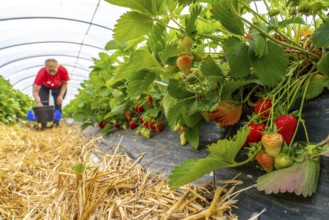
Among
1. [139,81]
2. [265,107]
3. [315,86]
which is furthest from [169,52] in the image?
[315,86]

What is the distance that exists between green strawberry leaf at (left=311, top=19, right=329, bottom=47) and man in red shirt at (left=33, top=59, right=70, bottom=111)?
564 centimetres

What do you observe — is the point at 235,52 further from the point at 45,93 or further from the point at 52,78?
the point at 45,93

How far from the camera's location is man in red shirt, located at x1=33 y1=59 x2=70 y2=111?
5.79 meters

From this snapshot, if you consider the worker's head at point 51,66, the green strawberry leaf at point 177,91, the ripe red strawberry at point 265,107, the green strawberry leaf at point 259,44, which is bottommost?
the ripe red strawberry at point 265,107

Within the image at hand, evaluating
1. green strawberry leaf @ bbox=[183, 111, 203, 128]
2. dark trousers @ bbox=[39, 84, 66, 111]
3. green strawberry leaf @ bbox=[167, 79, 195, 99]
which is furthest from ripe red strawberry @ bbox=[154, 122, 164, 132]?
dark trousers @ bbox=[39, 84, 66, 111]

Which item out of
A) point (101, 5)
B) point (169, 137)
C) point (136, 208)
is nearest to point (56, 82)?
point (101, 5)

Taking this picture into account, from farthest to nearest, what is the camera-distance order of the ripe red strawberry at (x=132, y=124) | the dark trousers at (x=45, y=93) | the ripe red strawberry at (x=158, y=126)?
1. the dark trousers at (x=45, y=93)
2. the ripe red strawberry at (x=132, y=124)
3. the ripe red strawberry at (x=158, y=126)

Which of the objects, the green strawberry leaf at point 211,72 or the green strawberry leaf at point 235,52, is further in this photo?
the green strawberry leaf at point 211,72

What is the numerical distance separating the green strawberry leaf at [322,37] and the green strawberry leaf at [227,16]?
6.4 inches

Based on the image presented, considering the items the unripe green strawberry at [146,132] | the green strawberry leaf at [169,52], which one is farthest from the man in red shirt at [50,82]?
the green strawberry leaf at [169,52]

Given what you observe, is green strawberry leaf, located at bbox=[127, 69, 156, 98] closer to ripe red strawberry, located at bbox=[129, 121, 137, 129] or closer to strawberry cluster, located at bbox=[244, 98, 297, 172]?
strawberry cluster, located at bbox=[244, 98, 297, 172]

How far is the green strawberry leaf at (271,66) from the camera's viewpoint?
73 centimetres

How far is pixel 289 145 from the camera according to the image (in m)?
0.71

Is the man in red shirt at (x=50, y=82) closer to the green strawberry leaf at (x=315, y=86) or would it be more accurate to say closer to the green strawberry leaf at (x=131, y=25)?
the green strawberry leaf at (x=131, y=25)
